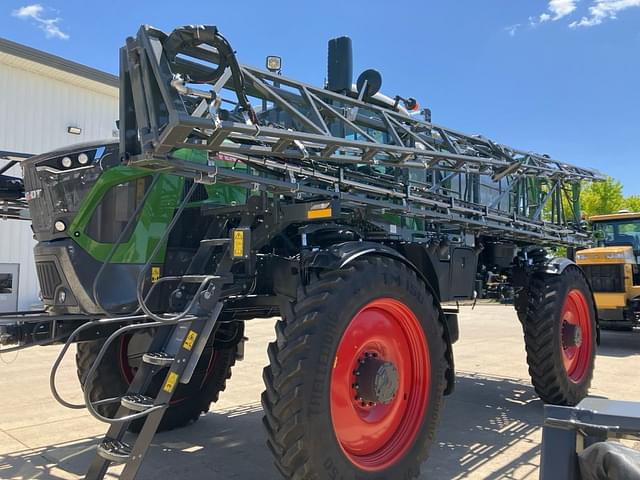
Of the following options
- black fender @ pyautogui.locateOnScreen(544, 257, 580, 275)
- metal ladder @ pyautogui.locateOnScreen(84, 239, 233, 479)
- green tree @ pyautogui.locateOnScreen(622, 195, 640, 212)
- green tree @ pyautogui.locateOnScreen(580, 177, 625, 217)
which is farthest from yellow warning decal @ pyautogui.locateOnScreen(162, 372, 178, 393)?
green tree @ pyautogui.locateOnScreen(622, 195, 640, 212)

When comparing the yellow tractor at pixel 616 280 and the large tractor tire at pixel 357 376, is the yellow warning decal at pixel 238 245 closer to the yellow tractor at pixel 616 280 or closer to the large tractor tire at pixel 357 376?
the large tractor tire at pixel 357 376

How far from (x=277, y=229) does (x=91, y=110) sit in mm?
13278

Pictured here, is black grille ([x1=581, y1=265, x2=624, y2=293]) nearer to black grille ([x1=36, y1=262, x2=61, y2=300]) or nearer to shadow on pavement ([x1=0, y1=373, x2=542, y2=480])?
shadow on pavement ([x1=0, y1=373, x2=542, y2=480])

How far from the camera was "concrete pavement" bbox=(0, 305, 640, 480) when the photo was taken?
14.3ft

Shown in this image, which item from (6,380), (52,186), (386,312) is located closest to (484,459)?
(386,312)

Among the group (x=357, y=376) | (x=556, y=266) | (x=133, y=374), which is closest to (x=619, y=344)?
(x=556, y=266)

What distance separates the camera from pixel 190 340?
3328 millimetres

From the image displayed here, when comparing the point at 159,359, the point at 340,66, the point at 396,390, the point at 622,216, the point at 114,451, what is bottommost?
the point at 114,451

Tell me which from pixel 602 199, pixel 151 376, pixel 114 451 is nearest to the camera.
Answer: pixel 114 451

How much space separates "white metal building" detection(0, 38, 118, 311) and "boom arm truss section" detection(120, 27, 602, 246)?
1161 cm

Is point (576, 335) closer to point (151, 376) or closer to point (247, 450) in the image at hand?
point (247, 450)

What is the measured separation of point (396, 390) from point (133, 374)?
2440 mm

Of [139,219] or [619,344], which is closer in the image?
[139,219]

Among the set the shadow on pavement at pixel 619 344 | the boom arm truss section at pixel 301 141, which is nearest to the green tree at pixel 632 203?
the shadow on pavement at pixel 619 344
